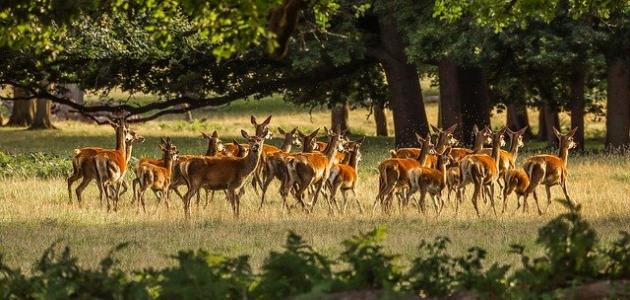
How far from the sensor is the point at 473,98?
116 ft

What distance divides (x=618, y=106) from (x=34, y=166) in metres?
13.9

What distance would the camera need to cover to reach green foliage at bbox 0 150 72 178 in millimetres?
26141

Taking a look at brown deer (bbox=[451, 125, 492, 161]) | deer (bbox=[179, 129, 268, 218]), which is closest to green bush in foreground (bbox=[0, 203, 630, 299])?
deer (bbox=[179, 129, 268, 218])

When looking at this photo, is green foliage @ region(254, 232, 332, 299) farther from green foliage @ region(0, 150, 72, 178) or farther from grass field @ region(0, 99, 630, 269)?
green foliage @ region(0, 150, 72, 178)

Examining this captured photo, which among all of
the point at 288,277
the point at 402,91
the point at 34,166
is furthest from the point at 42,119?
the point at 288,277

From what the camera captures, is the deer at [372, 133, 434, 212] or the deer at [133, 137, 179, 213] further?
the deer at [133, 137, 179, 213]

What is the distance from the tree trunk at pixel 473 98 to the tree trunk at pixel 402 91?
1.00m

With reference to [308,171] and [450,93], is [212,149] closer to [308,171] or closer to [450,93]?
[308,171]

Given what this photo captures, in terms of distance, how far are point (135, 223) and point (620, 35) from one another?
15.2 meters

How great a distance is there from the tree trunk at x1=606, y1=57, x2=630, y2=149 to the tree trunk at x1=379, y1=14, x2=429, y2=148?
14.0 ft

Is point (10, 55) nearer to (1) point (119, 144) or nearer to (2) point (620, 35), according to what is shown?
(1) point (119, 144)

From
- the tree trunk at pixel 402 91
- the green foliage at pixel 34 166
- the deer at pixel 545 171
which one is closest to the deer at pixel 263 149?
the deer at pixel 545 171

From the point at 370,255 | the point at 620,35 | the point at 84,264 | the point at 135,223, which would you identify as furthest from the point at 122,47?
the point at 370,255

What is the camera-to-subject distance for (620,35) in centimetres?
3039
